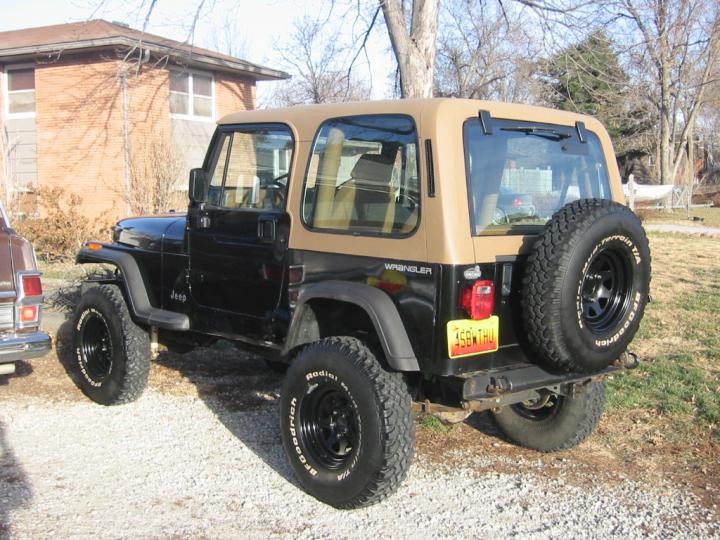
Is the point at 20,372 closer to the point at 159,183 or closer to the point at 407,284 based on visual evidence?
the point at 407,284

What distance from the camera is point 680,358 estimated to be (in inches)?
271

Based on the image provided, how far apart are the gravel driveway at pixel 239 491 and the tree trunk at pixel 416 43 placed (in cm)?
597

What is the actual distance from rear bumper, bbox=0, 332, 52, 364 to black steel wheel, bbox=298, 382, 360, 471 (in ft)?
7.94

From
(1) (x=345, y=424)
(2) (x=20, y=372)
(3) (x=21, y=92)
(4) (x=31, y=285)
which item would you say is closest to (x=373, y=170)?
(1) (x=345, y=424)

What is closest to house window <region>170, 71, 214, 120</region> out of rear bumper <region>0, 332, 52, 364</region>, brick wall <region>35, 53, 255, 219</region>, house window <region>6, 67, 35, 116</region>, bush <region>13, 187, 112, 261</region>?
brick wall <region>35, 53, 255, 219</region>

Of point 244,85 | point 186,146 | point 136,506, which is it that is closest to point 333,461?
point 136,506

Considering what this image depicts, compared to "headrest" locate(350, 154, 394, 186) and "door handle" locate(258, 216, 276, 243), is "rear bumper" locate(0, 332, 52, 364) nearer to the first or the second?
"door handle" locate(258, 216, 276, 243)

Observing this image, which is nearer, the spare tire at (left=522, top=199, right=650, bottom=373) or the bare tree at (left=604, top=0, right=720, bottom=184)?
the spare tire at (left=522, top=199, right=650, bottom=373)

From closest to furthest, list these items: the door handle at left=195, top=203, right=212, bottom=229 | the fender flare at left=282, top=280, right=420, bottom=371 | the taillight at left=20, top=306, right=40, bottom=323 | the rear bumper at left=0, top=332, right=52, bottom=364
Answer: the fender flare at left=282, top=280, right=420, bottom=371, the door handle at left=195, top=203, right=212, bottom=229, the rear bumper at left=0, top=332, right=52, bottom=364, the taillight at left=20, top=306, right=40, bottom=323

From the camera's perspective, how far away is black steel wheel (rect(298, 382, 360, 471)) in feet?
13.7

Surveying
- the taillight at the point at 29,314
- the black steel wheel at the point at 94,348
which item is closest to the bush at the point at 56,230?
the black steel wheel at the point at 94,348

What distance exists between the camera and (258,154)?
495 centimetres

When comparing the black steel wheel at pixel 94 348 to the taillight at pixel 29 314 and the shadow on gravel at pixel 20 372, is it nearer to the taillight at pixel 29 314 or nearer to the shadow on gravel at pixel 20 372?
the taillight at pixel 29 314

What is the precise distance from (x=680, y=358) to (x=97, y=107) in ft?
55.0
